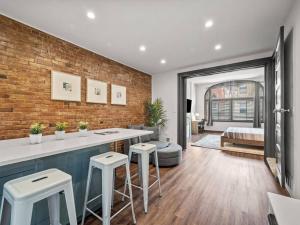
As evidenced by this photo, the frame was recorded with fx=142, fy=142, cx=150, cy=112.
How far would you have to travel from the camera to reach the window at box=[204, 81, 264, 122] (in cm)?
735

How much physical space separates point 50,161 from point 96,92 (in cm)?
221

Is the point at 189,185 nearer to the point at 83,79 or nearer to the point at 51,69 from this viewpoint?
the point at 83,79

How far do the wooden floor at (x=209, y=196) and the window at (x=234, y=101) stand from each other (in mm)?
5019

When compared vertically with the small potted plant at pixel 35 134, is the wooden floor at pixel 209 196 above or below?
below

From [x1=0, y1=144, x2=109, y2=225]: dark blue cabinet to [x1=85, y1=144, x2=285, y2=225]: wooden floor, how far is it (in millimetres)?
339

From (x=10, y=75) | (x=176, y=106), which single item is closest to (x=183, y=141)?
(x=176, y=106)

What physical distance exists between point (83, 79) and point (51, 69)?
0.63m

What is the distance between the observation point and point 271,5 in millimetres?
1908

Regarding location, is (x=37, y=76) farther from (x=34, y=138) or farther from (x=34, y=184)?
(x=34, y=184)

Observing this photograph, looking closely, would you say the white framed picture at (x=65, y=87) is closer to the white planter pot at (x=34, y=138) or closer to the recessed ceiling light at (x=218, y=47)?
the white planter pot at (x=34, y=138)

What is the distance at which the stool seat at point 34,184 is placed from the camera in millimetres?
867

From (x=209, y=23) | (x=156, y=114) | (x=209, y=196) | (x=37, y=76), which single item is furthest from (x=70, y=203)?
(x=156, y=114)

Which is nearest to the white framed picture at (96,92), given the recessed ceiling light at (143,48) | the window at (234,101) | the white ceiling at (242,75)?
the recessed ceiling light at (143,48)

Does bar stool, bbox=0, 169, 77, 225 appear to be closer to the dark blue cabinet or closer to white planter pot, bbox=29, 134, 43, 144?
the dark blue cabinet
